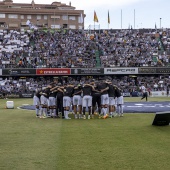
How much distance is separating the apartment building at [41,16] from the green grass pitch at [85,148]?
91.2m

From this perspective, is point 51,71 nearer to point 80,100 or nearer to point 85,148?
point 80,100

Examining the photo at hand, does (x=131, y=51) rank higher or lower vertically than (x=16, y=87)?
higher

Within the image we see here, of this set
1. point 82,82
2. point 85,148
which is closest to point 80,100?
point 85,148

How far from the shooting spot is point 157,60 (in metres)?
64.2

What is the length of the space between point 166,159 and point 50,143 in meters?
3.99

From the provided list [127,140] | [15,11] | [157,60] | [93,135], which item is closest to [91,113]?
[93,135]

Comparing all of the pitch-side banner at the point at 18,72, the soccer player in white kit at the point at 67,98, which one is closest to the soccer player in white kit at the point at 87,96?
the soccer player in white kit at the point at 67,98

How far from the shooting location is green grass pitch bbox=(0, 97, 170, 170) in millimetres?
9297

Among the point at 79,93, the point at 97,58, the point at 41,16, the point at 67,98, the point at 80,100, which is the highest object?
the point at 41,16

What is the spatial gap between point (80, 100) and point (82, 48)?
44.9m

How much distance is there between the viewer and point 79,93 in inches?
871

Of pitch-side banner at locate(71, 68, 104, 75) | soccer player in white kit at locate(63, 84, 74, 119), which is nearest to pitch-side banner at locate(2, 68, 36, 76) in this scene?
pitch-side banner at locate(71, 68, 104, 75)

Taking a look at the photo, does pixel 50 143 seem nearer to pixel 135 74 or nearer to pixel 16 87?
pixel 16 87

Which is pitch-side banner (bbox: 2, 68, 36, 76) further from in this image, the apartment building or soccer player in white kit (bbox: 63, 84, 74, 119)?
the apartment building
